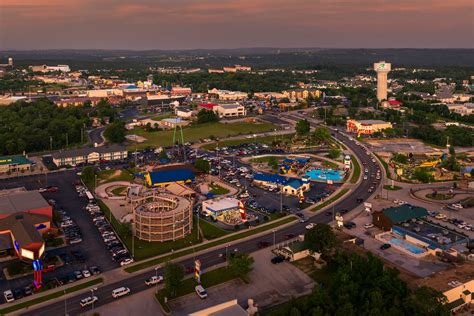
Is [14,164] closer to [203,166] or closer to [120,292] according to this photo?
[203,166]

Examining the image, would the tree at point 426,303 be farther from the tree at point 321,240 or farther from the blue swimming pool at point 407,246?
the blue swimming pool at point 407,246

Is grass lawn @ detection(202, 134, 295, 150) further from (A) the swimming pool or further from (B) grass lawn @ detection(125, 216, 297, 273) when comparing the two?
(B) grass lawn @ detection(125, 216, 297, 273)

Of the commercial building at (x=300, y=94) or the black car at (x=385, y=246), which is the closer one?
the black car at (x=385, y=246)

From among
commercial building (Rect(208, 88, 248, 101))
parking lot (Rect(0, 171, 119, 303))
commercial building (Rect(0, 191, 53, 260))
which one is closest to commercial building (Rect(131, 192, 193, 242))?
parking lot (Rect(0, 171, 119, 303))

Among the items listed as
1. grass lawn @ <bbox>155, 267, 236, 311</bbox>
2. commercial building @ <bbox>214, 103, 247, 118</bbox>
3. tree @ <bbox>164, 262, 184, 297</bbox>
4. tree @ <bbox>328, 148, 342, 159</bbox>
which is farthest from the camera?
commercial building @ <bbox>214, 103, 247, 118</bbox>

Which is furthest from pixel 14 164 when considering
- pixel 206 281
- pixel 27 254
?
Result: pixel 206 281

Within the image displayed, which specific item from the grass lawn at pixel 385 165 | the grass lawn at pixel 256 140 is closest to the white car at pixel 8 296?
the grass lawn at pixel 385 165
